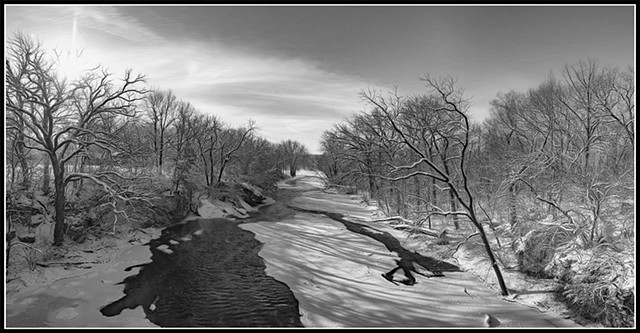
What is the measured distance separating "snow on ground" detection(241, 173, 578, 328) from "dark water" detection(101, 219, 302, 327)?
902 mm

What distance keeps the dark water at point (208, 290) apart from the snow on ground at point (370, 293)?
902 mm

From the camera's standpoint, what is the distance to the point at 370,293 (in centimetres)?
1180

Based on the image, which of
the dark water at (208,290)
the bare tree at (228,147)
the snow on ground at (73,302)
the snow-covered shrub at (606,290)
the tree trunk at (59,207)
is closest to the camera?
the snow-covered shrub at (606,290)

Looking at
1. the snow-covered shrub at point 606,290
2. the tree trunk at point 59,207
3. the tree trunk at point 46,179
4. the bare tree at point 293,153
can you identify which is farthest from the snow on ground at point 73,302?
the bare tree at point 293,153

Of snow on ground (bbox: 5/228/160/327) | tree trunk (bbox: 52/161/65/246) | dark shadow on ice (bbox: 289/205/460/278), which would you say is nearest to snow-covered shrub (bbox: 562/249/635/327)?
dark shadow on ice (bbox: 289/205/460/278)

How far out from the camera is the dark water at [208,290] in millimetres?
9977

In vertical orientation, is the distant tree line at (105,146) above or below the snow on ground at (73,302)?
above

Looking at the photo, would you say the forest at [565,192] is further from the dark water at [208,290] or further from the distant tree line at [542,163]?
the dark water at [208,290]

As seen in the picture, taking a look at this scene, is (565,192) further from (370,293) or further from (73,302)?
(73,302)

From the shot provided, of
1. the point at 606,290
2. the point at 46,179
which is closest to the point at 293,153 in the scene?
the point at 46,179

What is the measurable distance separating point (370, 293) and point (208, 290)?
21.6ft

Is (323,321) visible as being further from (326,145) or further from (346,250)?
→ (326,145)

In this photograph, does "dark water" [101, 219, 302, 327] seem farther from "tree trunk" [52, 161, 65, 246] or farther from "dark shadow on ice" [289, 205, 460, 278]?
"dark shadow on ice" [289, 205, 460, 278]

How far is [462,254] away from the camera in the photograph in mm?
16703
